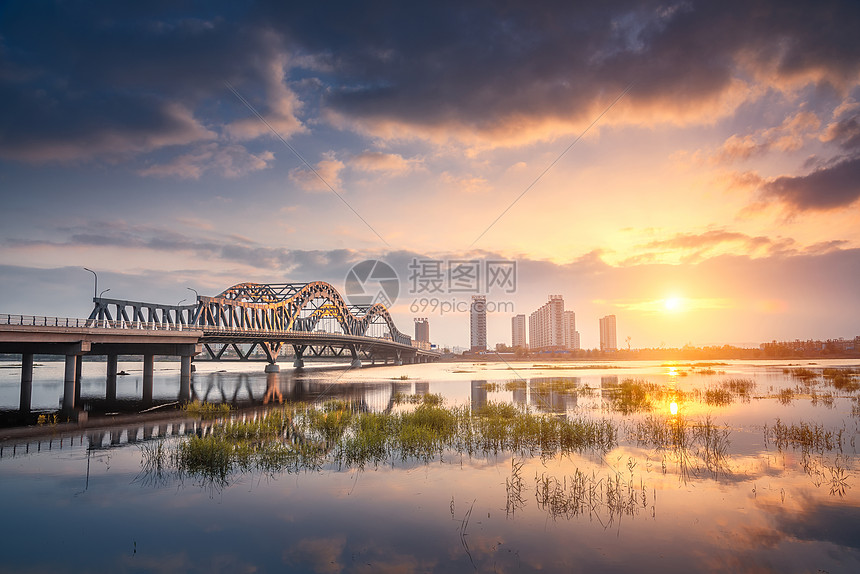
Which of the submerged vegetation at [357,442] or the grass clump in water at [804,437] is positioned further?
the grass clump in water at [804,437]

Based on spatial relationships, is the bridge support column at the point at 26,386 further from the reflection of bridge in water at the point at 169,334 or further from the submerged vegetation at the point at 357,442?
the submerged vegetation at the point at 357,442

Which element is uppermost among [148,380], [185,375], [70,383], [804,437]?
[70,383]

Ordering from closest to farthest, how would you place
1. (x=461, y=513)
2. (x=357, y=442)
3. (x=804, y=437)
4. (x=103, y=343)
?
1. (x=461, y=513)
2. (x=357, y=442)
3. (x=804, y=437)
4. (x=103, y=343)

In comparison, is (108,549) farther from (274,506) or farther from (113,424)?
(113,424)

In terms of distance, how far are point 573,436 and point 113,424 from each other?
29751 mm

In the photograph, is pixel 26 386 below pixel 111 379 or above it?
above

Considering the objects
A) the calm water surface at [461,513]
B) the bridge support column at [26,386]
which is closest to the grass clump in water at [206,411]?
the calm water surface at [461,513]

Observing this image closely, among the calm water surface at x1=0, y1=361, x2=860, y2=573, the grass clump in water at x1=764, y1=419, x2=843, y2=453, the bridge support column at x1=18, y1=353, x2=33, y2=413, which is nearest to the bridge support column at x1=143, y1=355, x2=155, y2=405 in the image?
the bridge support column at x1=18, y1=353, x2=33, y2=413

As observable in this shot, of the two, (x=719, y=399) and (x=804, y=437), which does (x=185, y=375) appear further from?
(x=804, y=437)

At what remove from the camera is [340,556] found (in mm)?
12359

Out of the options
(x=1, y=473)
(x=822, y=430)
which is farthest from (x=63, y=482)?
(x=822, y=430)

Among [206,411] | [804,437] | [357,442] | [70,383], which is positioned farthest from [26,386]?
[804,437]

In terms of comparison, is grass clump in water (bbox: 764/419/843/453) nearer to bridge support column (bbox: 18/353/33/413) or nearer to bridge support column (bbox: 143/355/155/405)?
bridge support column (bbox: 143/355/155/405)

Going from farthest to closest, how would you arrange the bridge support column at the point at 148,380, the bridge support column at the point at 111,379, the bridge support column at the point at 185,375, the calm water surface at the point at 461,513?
the bridge support column at the point at 185,375
the bridge support column at the point at 111,379
the bridge support column at the point at 148,380
the calm water surface at the point at 461,513
